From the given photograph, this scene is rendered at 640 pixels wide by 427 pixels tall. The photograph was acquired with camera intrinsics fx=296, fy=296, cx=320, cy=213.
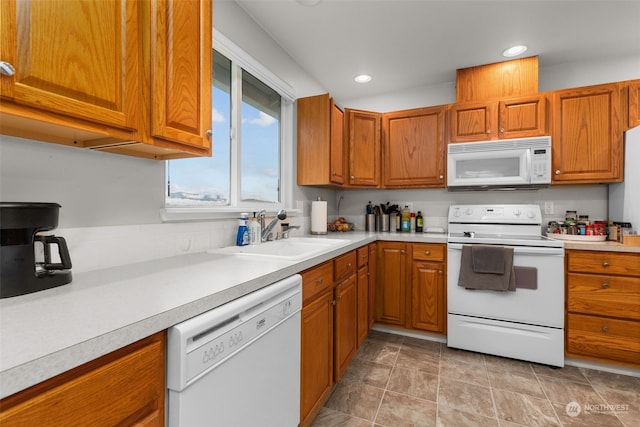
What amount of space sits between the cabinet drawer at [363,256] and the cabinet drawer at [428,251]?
477 mm

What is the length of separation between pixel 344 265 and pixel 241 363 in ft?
3.56

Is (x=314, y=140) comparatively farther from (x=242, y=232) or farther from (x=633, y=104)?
(x=633, y=104)

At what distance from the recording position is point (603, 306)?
6.88 ft

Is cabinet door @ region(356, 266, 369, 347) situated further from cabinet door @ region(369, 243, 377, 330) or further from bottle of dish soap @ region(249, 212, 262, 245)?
bottle of dish soap @ region(249, 212, 262, 245)

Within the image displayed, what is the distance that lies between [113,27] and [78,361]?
3.14ft

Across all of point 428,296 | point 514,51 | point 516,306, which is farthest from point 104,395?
point 514,51

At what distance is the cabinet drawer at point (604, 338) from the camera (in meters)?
2.03

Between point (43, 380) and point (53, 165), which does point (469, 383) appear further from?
point (53, 165)

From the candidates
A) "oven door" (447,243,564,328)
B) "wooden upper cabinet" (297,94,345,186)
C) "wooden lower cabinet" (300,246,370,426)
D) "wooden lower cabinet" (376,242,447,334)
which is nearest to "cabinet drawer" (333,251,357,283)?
"wooden lower cabinet" (300,246,370,426)

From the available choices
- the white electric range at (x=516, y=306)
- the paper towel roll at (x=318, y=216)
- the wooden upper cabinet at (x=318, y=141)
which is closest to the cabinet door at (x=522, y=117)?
the white electric range at (x=516, y=306)

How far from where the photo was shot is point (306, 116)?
271cm

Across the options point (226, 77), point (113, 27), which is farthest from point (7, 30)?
point (226, 77)

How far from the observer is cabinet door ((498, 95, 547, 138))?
8.23 ft

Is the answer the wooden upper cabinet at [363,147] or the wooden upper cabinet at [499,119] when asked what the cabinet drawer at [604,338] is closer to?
the wooden upper cabinet at [499,119]
